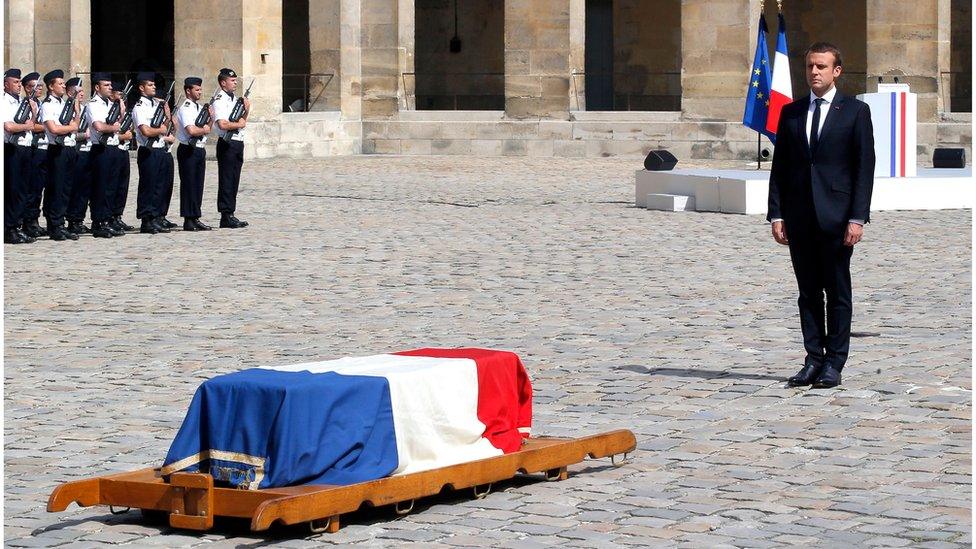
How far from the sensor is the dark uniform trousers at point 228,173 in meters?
20.1

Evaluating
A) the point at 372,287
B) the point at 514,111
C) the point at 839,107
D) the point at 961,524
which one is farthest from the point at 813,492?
the point at 514,111

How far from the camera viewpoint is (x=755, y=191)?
2203cm

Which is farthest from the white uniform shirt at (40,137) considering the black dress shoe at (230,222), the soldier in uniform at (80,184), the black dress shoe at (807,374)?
the black dress shoe at (807,374)

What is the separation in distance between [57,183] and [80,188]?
301 mm

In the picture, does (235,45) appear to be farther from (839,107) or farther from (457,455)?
(457,455)

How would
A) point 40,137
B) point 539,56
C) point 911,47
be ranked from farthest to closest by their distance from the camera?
1. point 539,56
2. point 911,47
3. point 40,137

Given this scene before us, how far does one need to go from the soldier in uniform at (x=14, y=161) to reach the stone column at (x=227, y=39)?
38.7 ft

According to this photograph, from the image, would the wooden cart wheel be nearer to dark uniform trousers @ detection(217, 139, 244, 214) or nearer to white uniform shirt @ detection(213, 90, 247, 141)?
dark uniform trousers @ detection(217, 139, 244, 214)

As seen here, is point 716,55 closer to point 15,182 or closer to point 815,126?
point 15,182

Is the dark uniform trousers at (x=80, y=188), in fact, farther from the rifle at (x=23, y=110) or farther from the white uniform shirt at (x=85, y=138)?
the rifle at (x=23, y=110)

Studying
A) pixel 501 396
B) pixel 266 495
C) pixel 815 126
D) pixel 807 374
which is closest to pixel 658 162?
pixel 815 126

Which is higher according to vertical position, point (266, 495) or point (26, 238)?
point (26, 238)

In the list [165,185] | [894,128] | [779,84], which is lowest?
[165,185]

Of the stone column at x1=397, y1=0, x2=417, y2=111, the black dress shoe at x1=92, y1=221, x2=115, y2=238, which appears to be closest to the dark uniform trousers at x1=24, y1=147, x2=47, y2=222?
the black dress shoe at x1=92, y1=221, x2=115, y2=238
